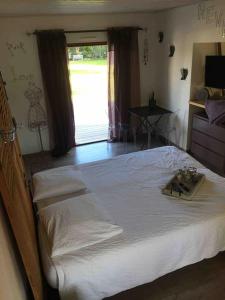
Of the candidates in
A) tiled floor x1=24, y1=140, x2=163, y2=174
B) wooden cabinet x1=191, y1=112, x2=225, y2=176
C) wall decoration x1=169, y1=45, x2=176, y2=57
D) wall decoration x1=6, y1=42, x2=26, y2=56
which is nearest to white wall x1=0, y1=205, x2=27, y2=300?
tiled floor x1=24, y1=140, x2=163, y2=174

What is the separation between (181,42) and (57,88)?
6.84ft

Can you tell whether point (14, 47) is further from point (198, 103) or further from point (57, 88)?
point (198, 103)

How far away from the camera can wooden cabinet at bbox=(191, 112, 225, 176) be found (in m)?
3.56

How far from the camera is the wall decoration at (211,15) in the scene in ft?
10.4

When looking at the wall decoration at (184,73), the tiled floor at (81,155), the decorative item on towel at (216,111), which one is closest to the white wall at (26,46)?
the tiled floor at (81,155)

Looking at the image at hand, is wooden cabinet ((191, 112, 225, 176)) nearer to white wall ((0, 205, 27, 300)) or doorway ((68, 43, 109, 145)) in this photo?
doorway ((68, 43, 109, 145))

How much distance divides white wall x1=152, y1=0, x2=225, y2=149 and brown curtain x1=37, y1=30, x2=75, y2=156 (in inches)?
66.4

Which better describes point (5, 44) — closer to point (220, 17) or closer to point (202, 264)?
point (220, 17)

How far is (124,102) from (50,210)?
311 centimetres

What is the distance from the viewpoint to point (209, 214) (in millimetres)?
2059

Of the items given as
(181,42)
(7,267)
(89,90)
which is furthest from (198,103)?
(7,267)

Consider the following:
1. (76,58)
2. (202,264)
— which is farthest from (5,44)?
(202,264)

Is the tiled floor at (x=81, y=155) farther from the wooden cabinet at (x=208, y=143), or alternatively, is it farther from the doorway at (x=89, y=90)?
the wooden cabinet at (x=208, y=143)

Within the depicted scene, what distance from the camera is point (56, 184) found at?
7.71 ft
